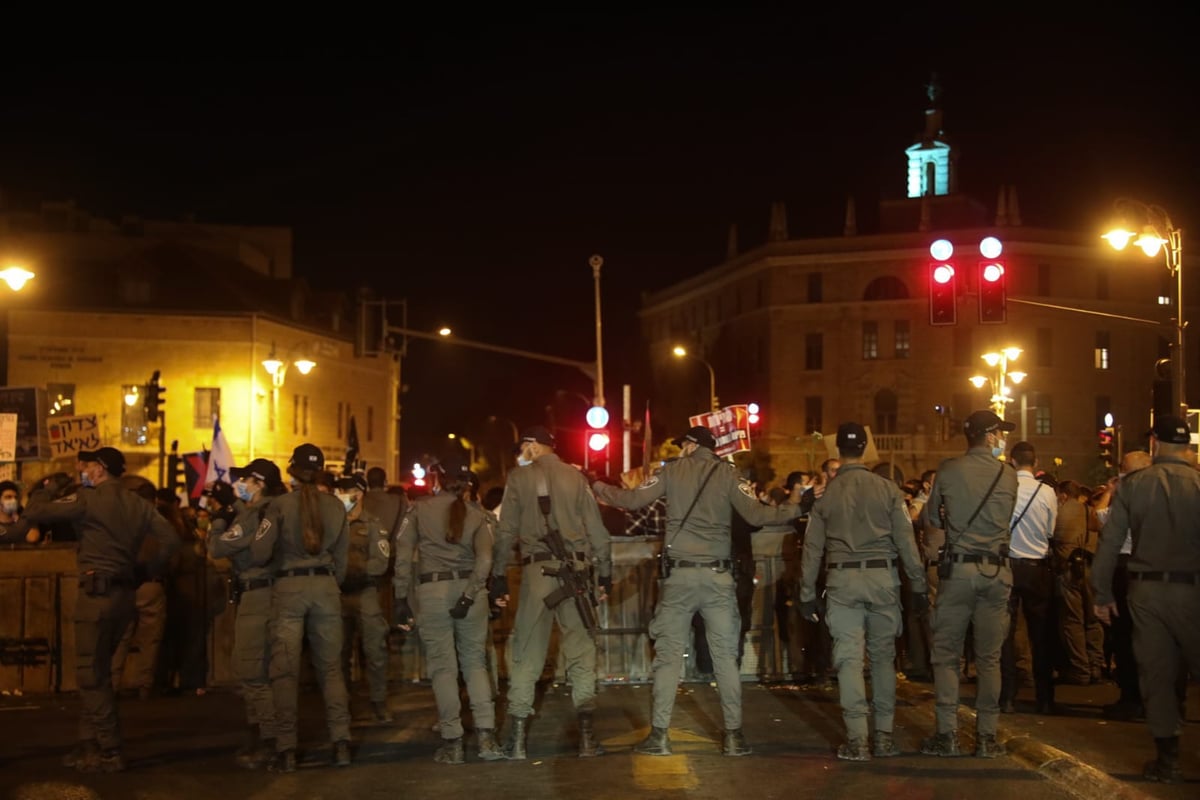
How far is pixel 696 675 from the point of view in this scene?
13531 millimetres

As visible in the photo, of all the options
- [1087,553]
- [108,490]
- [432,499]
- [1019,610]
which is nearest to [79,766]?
[108,490]

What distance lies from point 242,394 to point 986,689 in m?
51.3

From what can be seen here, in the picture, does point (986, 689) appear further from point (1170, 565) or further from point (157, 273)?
point (157, 273)

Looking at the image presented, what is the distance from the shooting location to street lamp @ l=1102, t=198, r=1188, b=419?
18.2 m

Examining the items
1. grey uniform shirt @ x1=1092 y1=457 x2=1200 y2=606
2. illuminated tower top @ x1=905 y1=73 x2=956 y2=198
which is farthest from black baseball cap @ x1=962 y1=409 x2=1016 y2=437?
illuminated tower top @ x1=905 y1=73 x2=956 y2=198

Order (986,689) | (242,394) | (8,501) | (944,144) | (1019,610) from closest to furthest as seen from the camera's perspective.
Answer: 1. (986,689)
2. (1019,610)
3. (8,501)
4. (242,394)
5. (944,144)

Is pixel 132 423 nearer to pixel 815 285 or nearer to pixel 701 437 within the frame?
pixel 815 285

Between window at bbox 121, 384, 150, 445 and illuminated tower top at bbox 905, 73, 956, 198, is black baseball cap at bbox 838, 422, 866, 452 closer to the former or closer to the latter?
window at bbox 121, 384, 150, 445

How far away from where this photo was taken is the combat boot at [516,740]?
994cm

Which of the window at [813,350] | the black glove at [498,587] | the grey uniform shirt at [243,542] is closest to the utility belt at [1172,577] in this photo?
the black glove at [498,587]

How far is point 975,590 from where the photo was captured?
9.74 metres

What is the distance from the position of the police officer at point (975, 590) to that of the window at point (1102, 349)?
277 ft

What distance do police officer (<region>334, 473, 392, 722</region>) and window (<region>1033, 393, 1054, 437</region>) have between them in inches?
3147

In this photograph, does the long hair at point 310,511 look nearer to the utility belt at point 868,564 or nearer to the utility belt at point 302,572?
the utility belt at point 302,572
